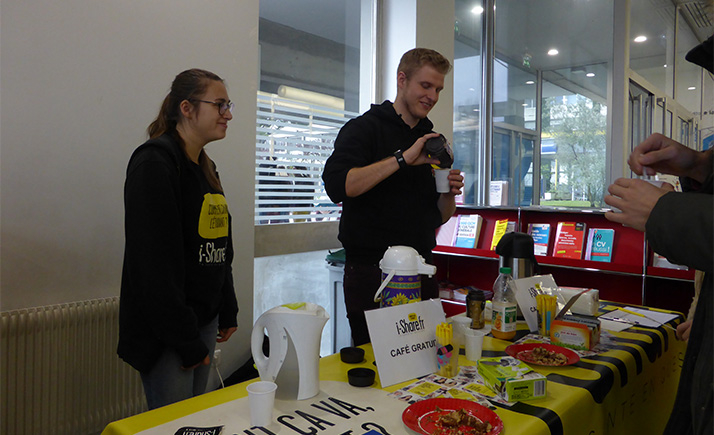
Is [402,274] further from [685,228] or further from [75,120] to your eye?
[75,120]

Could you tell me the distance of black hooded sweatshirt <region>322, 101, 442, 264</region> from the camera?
1.83 m

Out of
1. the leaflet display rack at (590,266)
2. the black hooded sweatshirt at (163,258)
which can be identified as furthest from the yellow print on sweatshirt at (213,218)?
the leaflet display rack at (590,266)

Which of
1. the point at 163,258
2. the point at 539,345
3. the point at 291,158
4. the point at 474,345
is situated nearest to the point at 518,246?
the point at 539,345

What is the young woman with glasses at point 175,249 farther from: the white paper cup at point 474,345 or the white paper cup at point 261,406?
the white paper cup at point 474,345

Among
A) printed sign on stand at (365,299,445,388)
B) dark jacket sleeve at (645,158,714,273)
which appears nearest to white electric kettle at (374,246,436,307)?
printed sign on stand at (365,299,445,388)

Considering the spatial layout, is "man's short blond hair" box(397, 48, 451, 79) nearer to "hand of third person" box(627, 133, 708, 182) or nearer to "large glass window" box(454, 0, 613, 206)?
"hand of third person" box(627, 133, 708, 182)

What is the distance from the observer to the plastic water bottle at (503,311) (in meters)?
1.59

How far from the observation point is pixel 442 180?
1.80 metres

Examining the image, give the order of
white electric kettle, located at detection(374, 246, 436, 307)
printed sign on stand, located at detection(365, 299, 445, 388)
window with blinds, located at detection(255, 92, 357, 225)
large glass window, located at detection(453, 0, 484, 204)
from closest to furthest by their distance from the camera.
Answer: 1. printed sign on stand, located at detection(365, 299, 445, 388)
2. white electric kettle, located at detection(374, 246, 436, 307)
3. window with blinds, located at detection(255, 92, 357, 225)
4. large glass window, located at detection(453, 0, 484, 204)

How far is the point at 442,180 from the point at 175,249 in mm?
1009

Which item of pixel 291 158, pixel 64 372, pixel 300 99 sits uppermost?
pixel 300 99

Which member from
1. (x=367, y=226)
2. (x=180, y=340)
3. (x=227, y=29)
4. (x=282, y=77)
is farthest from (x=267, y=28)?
(x=180, y=340)

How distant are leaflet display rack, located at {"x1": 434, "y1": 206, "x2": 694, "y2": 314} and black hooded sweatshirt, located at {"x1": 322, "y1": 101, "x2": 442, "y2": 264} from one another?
166cm

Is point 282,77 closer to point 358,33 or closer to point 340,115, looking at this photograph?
point 340,115
